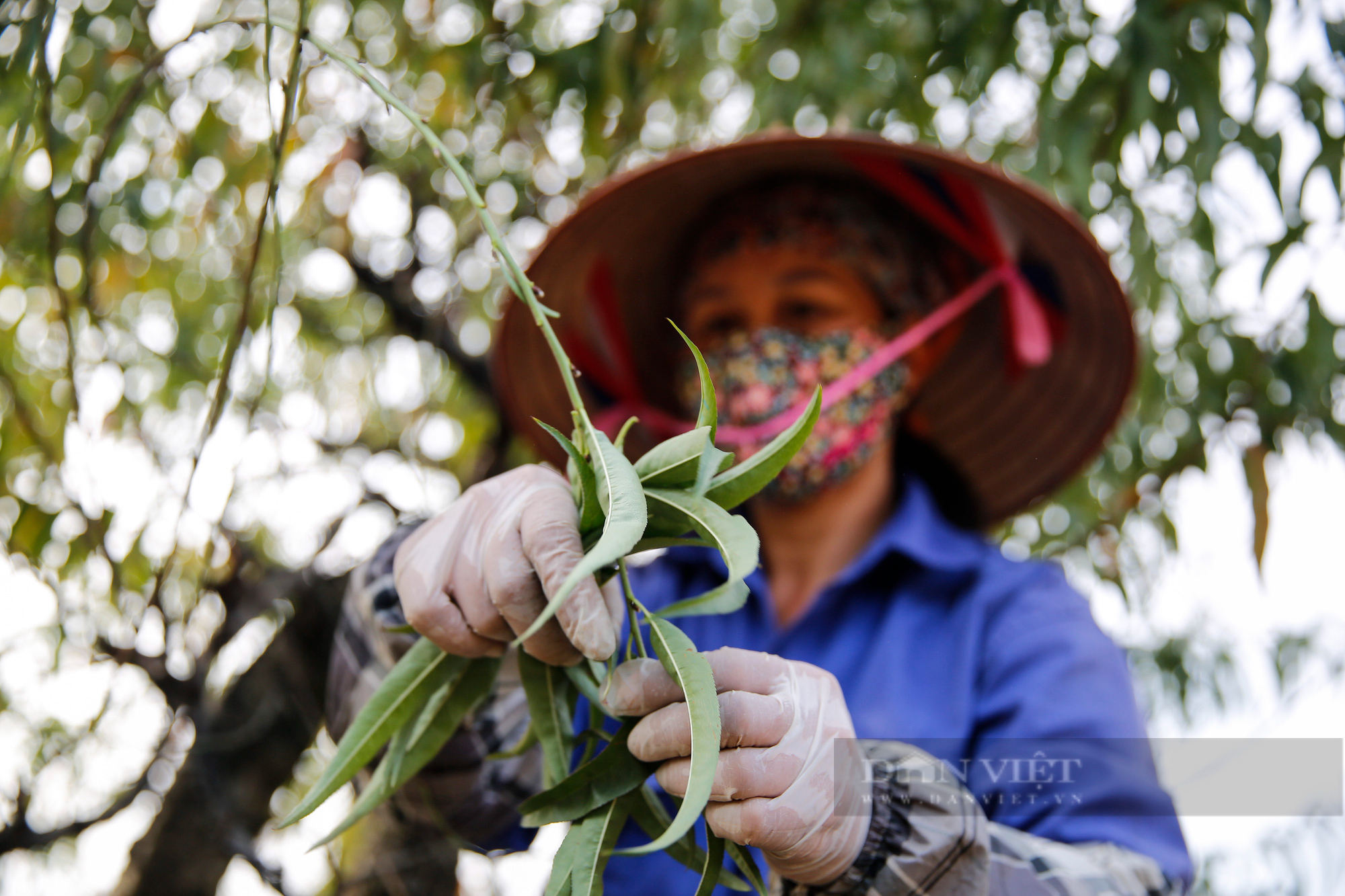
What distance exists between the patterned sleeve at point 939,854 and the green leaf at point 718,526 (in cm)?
27

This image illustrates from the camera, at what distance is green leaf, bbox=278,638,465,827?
556 mm

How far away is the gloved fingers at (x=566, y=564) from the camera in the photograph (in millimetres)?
541

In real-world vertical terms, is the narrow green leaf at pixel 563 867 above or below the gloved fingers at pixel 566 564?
below

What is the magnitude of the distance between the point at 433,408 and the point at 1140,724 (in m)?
1.56

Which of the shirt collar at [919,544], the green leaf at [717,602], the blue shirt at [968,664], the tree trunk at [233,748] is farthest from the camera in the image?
the tree trunk at [233,748]

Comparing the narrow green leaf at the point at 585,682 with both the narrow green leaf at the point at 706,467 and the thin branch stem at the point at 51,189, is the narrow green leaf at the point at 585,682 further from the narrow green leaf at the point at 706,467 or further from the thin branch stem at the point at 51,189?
the thin branch stem at the point at 51,189

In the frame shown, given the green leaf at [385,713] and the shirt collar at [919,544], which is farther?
the shirt collar at [919,544]

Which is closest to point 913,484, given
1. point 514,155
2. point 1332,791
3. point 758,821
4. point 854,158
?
point 854,158

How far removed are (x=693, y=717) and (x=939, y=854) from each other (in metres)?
0.30

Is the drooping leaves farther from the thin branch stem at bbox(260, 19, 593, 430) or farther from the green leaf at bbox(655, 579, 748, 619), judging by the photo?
the thin branch stem at bbox(260, 19, 593, 430)

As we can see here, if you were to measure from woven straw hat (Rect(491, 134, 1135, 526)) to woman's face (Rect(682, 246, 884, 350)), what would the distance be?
0.40 ft

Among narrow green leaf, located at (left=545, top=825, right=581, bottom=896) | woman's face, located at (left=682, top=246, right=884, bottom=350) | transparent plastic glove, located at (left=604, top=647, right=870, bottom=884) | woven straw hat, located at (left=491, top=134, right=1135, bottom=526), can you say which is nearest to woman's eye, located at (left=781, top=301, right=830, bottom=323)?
woman's face, located at (left=682, top=246, right=884, bottom=350)

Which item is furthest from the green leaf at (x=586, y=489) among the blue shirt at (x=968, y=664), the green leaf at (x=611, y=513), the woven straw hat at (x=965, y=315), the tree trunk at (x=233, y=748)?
Answer: the tree trunk at (x=233, y=748)

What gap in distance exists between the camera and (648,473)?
53 cm
